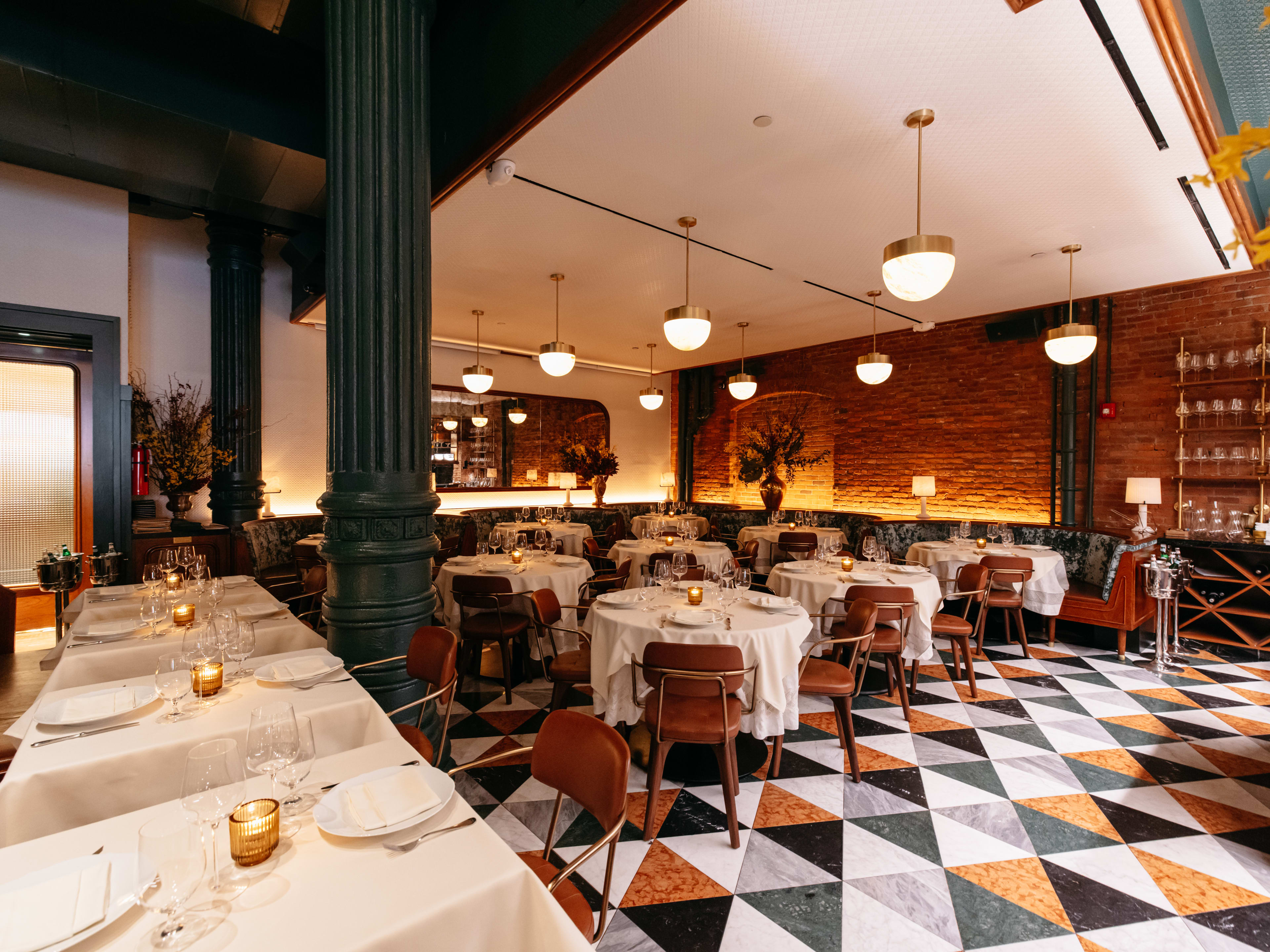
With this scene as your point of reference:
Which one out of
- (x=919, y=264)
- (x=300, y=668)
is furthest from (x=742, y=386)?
(x=300, y=668)

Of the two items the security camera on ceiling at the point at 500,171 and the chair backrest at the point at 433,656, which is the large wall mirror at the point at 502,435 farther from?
the chair backrest at the point at 433,656

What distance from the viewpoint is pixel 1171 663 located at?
509 centimetres

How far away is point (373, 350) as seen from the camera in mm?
2658

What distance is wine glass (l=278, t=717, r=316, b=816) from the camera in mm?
1289

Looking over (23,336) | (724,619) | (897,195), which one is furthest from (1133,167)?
(23,336)

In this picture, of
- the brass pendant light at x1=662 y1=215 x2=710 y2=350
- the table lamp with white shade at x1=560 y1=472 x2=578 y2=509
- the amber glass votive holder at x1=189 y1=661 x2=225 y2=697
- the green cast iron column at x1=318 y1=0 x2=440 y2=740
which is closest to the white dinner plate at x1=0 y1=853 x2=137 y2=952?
the amber glass votive holder at x1=189 y1=661 x2=225 y2=697

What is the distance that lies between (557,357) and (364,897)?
5.41m

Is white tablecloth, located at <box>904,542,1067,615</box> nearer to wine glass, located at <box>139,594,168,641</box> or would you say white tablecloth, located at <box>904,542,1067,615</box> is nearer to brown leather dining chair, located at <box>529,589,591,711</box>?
brown leather dining chair, located at <box>529,589,591,711</box>

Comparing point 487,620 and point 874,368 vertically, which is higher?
point 874,368

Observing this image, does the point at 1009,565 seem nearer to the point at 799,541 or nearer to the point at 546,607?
the point at 799,541

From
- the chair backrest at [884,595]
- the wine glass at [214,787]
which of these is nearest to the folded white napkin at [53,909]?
the wine glass at [214,787]

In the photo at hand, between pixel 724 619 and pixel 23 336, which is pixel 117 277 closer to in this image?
pixel 23 336

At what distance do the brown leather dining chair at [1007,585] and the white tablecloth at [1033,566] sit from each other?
0.28ft

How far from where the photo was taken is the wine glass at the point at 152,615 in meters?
2.63
